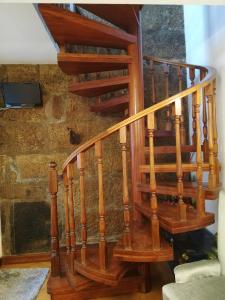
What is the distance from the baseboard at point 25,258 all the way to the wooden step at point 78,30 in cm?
246

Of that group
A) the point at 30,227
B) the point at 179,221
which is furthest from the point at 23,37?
the point at 30,227

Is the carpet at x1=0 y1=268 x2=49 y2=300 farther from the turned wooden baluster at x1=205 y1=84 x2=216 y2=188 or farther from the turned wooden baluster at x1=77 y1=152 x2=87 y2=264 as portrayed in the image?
the turned wooden baluster at x1=205 y1=84 x2=216 y2=188

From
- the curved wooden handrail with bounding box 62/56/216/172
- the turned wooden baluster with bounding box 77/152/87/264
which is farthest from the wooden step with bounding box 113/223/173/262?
the curved wooden handrail with bounding box 62/56/216/172

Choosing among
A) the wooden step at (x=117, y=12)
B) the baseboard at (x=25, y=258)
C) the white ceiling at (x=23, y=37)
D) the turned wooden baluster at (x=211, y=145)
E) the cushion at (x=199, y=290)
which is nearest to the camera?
the cushion at (x=199, y=290)

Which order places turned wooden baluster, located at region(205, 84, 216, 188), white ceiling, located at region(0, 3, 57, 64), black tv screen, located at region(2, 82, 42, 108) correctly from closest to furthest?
white ceiling, located at region(0, 3, 57, 64) → turned wooden baluster, located at region(205, 84, 216, 188) → black tv screen, located at region(2, 82, 42, 108)

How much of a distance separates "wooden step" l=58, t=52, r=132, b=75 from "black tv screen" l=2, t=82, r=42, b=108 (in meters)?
0.66

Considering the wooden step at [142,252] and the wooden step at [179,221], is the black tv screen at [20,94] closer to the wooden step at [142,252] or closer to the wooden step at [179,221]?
the wooden step at [179,221]

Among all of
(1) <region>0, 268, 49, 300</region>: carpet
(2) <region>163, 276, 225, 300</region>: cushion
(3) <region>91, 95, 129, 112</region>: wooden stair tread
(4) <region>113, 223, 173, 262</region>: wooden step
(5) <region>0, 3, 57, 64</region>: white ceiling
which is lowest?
(1) <region>0, 268, 49, 300</region>: carpet

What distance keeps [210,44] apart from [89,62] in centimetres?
130

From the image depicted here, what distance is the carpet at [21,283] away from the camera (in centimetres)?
238

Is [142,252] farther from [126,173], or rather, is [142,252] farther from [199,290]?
[126,173]

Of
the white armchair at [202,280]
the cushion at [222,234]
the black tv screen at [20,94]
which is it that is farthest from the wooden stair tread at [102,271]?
the black tv screen at [20,94]

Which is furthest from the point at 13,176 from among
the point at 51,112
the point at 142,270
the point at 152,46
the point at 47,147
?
the point at 152,46

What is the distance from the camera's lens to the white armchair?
1.55 metres
